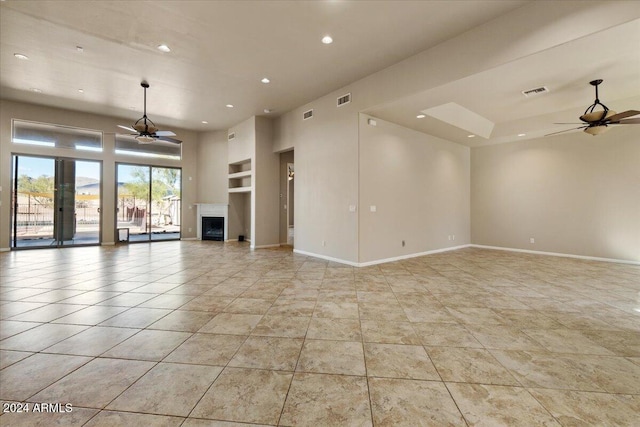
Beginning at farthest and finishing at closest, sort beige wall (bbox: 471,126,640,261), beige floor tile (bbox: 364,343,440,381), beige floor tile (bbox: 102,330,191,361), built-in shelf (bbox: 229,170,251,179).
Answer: built-in shelf (bbox: 229,170,251,179) → beige wall (bbox: 471,126,640,261) → beige floor tile (bbox: 102,330,191,361) → beige floor tile (bbox: 364,343,440,381)

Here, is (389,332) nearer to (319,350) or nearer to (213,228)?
(319,350)

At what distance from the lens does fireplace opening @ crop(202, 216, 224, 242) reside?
32.8ft

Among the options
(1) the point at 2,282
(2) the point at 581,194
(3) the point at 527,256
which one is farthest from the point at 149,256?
(2) the point at 581,194

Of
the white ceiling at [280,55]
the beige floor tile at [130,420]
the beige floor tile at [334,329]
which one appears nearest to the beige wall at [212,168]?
the white ceiling at [280,55]

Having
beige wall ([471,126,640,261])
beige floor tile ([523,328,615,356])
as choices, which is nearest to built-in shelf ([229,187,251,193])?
beige wall ([471,126,640,261])

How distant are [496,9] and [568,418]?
448cm

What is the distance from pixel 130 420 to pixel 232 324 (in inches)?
53.5

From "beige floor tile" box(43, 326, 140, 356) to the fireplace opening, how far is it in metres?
7.31

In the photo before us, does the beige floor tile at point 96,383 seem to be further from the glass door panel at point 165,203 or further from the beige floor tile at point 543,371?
the glass door panel at point 165,203

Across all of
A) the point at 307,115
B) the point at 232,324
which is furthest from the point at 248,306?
the point at 307,115

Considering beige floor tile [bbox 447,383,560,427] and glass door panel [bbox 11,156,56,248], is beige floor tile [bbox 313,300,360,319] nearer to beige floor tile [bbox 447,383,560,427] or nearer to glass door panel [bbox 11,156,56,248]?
beige floor tile [bbox 447,383,560,427]

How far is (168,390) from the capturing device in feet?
6.08

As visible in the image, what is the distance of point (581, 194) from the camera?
270 inches

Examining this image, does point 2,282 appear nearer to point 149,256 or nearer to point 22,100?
point 149,256
